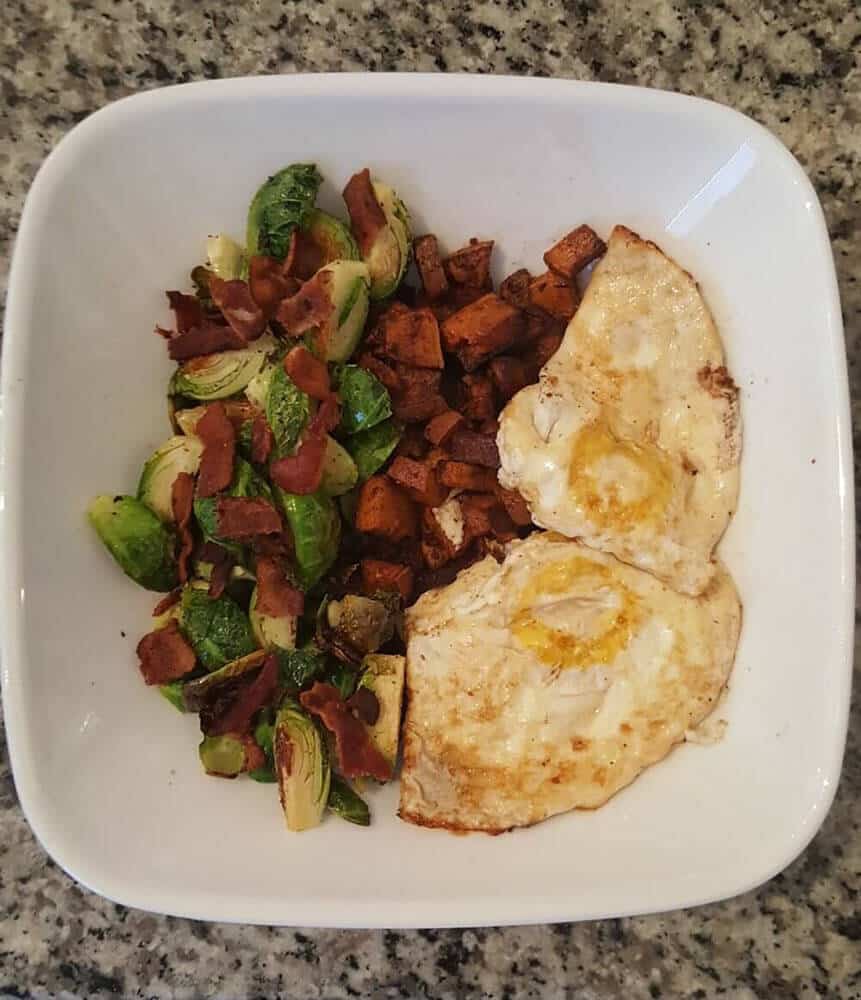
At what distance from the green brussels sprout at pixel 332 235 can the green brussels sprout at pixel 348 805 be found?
3.11 feet

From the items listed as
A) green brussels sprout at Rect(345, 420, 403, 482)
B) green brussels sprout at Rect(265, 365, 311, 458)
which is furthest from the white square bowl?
green brussels sprout at Rect(345, 420, 403, 482)

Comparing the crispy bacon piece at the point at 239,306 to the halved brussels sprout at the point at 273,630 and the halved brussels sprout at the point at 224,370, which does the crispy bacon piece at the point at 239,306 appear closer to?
the halved brussels sprout at the point at 224,370

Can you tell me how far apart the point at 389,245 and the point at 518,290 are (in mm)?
277

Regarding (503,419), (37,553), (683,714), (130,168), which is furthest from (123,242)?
(683,714)

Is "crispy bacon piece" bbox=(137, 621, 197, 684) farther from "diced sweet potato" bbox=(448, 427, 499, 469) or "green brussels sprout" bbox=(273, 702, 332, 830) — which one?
"diced sweet potato" bbox=(448, 427, 499, 469)

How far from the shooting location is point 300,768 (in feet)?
4.94

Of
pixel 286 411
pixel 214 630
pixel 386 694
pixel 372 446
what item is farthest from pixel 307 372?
pixel 386 694

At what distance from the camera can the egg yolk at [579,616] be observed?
5.11 feet

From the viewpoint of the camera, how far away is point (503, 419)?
1611mm

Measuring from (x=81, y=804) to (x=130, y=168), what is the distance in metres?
1.07

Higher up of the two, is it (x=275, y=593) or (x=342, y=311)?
(x=342, y=311)

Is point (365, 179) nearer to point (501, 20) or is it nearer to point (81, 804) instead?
point (501, 20)

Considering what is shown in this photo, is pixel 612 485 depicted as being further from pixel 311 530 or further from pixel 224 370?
pixel 224 370

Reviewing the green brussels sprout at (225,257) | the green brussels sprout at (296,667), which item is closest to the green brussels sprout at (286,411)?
the green brussels sprout at (225,257)
